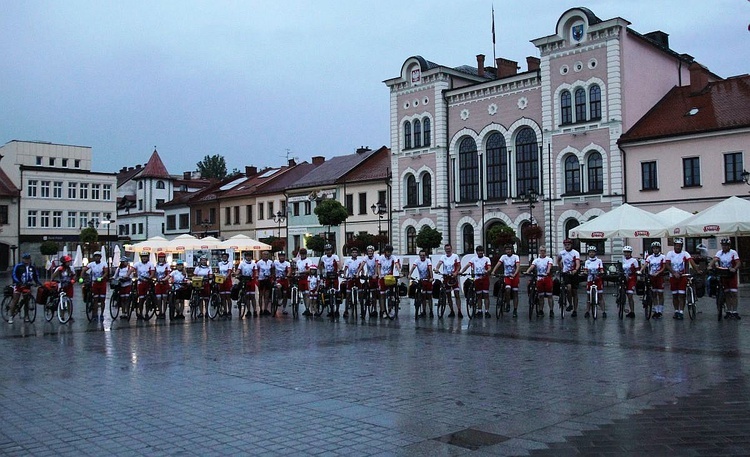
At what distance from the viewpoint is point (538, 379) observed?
9.48 meters

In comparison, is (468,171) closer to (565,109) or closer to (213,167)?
(565,109)

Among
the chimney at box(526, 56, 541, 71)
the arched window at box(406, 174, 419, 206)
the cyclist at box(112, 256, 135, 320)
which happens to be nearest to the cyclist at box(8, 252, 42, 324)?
the cyclist at box(112, 256, 135, 320)

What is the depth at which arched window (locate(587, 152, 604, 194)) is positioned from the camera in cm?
4388

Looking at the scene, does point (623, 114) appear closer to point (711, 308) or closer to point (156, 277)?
point (711, 308)

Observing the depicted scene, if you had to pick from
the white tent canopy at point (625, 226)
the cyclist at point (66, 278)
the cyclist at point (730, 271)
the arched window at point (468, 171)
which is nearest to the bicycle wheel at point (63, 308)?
the cyclist at point (66, 278)

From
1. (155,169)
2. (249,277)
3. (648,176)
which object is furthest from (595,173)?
(155,169)

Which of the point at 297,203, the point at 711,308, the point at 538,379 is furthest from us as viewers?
the point at 297,203

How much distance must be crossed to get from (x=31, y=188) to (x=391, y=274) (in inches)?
2478

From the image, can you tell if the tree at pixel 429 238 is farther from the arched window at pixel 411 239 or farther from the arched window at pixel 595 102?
the arched window at pixel 595 102

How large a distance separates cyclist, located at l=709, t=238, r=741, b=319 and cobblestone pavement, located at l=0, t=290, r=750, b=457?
7.31 feet

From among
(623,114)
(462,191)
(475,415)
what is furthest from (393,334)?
(462,191)

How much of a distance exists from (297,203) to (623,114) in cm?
3035

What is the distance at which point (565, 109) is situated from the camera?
45844mm

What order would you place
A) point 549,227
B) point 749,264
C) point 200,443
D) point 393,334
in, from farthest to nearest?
point 549,227 < point 749,264 < point 393,334 < point 200,443
